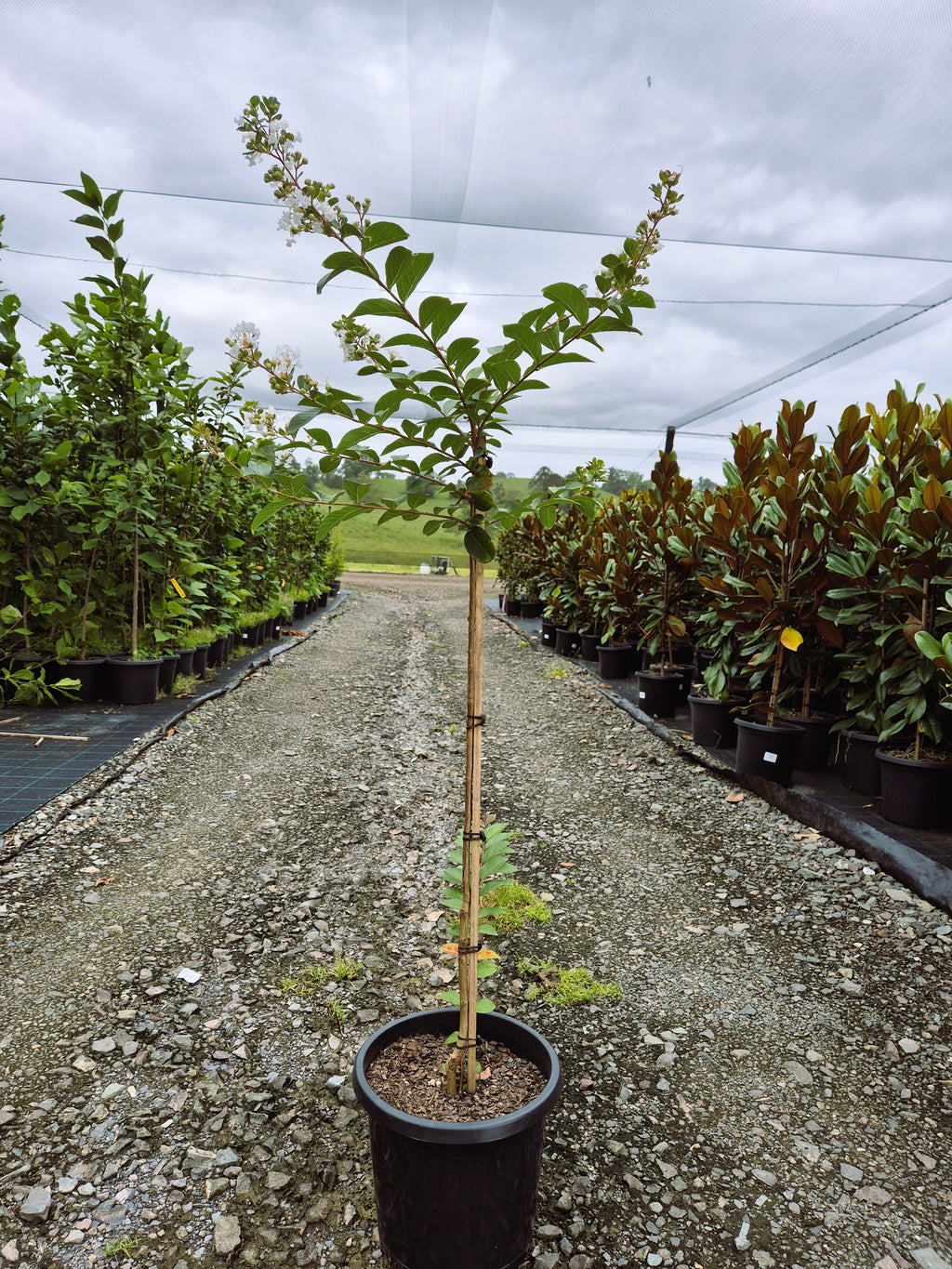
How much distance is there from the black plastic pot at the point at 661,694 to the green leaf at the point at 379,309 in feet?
13.1

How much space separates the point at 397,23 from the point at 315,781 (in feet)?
12.7

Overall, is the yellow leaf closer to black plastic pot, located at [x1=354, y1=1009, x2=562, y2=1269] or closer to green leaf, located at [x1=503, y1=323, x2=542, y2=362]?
black plastic pot, located at [x1=354, y1=1009, x2=562, y2=1269]

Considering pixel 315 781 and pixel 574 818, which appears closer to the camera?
pixel 574 818

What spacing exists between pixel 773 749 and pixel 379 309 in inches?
113

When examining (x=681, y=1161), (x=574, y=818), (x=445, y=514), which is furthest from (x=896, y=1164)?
(x=574, y=818)

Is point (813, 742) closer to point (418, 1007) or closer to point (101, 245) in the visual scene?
point (418, 1007)

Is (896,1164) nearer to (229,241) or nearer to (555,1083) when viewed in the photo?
(555,1083)

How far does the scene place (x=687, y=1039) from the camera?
5.87 ft

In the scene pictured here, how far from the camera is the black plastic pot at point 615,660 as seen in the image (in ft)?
19.2

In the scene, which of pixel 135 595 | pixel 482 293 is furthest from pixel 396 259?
pixel 482 293

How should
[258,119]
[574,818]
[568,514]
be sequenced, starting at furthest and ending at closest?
1. [568,514]
2. [574,818]
3. [258,119]

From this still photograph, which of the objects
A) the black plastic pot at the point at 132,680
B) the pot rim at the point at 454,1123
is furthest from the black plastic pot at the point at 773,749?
the black plastic pot at the point at 132,680

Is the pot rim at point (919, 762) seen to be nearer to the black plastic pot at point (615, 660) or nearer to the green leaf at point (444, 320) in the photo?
the green leaf at point (444, 320)

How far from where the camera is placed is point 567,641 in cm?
729
